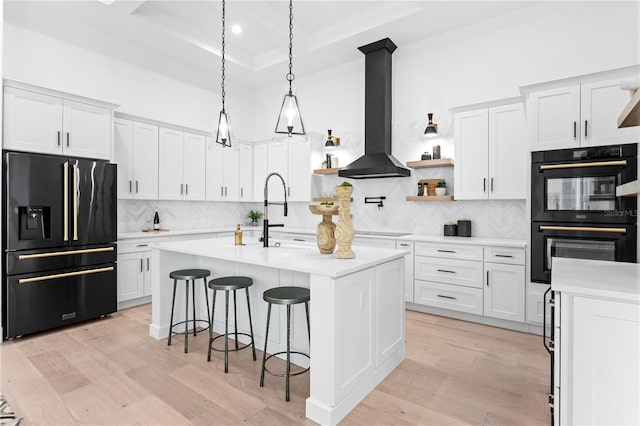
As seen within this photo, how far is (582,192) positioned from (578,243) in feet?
1.49

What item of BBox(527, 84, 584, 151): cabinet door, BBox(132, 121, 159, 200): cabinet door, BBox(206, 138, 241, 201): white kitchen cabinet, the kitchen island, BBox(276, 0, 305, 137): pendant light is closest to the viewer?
the kitchen island

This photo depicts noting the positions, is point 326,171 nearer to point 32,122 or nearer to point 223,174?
point 223,174

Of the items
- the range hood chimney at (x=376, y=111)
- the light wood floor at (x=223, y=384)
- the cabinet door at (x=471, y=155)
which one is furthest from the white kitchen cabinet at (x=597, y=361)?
the range hood chimney at (x=376, y=111)

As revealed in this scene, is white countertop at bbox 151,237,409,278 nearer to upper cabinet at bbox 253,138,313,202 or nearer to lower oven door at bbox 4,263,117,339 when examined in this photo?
lower oven door at bbox 4,263,117,339

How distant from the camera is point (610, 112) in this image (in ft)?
9.87

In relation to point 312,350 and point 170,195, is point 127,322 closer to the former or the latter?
point 170,195

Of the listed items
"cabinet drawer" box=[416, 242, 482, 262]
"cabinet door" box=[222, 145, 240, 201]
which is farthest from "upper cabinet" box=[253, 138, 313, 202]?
"cabinet drawer" box=[416, 242, 482, 262]

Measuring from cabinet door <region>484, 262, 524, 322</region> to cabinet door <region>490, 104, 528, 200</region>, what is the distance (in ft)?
2.64

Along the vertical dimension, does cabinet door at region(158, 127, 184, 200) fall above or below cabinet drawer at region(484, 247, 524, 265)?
above

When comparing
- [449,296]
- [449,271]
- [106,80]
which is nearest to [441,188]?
[449,271]

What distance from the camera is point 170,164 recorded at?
4.98 metres

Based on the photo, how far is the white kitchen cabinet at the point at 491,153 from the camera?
3740mm

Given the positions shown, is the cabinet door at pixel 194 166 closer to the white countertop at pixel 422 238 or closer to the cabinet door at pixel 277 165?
the white countertop at pixel 422 238

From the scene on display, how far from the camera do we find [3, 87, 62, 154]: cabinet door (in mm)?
3240
